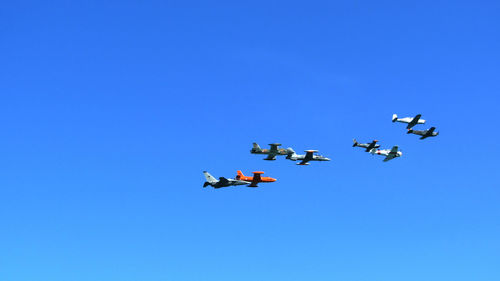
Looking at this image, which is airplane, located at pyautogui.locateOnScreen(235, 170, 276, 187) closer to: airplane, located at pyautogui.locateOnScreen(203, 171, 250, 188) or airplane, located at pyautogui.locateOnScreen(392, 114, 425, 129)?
airplane, located at pyautogui.locateOnScreen(203, 171, 250, 188)

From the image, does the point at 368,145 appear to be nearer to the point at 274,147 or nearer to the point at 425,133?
the point at 425,133

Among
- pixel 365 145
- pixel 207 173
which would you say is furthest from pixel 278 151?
pixel 365 145

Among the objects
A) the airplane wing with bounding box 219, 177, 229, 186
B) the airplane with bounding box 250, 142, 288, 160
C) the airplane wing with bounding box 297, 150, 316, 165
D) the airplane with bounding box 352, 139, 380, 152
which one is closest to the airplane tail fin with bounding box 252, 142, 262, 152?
the airplane with bounding box 250, 142, 288, 160

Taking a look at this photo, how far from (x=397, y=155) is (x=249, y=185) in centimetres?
5126

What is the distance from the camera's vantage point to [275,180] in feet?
479

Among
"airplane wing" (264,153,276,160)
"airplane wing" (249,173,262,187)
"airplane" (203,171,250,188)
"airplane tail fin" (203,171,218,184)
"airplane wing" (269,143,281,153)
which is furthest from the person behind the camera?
"airplane wing" (264,153,276,160)

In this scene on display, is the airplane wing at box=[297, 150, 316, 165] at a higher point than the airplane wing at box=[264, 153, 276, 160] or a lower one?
higher

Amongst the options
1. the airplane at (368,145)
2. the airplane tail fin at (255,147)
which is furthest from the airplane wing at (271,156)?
the airplane at (368,145)

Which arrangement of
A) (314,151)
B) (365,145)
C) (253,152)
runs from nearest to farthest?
(253,152) → (314,151) → (365,145)

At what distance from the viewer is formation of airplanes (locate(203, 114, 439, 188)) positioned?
465 feet

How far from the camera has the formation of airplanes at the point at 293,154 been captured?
465 feet

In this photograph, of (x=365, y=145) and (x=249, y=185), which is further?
(x=365, y=145)

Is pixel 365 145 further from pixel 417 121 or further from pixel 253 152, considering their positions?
pixel 253 152

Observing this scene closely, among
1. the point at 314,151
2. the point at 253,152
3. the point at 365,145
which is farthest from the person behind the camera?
the point at 365,145
